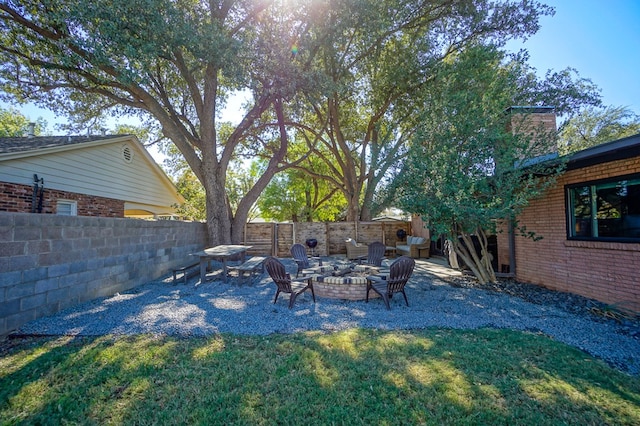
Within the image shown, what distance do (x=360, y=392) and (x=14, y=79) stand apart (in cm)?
1294

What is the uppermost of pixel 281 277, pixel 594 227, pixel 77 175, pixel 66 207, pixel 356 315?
pixel 77 175

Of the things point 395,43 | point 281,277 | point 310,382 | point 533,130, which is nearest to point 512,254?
point 533,130

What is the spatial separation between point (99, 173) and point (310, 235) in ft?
28.7

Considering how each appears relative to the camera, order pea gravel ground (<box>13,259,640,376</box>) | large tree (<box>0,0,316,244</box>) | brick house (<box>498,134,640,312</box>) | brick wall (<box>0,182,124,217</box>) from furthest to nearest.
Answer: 1. brick wall (<box>0,182,124,217</box>)
2. large tree (<box>0,0,316,244</box>)
3. brick house (<box>498,134,640,312</box>)
4. pea gravel ground (<box>13,259,640,376</box>)

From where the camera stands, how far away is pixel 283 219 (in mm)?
25297

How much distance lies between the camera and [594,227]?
5.33 m

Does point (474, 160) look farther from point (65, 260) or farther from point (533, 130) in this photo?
point (65, 260)

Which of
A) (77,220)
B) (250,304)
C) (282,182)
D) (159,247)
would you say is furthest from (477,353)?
(282,182)

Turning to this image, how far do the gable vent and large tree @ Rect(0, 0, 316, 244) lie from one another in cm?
183

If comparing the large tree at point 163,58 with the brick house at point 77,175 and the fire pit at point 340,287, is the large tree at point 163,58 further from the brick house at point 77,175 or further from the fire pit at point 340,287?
the fire pit at point 340,287

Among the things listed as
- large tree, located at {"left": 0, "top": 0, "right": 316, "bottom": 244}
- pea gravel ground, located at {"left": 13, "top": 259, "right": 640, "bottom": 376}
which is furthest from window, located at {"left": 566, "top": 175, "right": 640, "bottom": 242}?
large tree, located at {"left": 0, "top": 0, "right": 316, "bottom": 244}

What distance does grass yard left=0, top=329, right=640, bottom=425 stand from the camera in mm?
2275

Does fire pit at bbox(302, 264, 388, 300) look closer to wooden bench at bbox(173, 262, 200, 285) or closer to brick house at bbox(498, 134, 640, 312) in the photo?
wooden bench at bbox(173, 262, 200, 285)

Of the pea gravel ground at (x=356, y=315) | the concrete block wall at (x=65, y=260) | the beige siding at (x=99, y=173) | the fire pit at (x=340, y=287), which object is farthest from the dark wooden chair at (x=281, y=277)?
the beige siding at (x=99, y=173)
